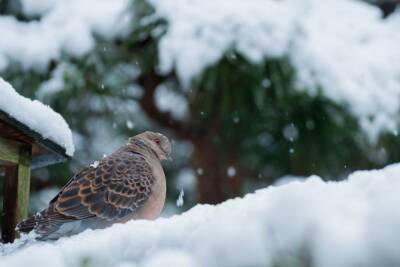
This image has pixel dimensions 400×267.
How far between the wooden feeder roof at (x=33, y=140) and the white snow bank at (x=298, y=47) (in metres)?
1.96

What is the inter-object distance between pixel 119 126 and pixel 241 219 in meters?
4.63

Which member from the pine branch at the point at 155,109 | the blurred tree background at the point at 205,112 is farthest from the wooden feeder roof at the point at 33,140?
the pine branch at the point at 155,109

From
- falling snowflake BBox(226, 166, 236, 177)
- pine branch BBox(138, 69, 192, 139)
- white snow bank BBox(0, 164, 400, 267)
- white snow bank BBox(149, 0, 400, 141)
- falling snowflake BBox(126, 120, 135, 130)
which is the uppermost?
white snow bank BBox(0, 164, 400, 267)

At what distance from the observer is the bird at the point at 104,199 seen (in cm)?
200

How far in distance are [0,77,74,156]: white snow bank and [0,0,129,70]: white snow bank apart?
2293 millimetres

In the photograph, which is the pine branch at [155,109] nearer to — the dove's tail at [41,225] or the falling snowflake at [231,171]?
the falling snowflake at [231,171]

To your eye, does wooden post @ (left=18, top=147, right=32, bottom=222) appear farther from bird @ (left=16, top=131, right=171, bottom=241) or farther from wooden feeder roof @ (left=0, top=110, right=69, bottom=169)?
bird @ (left=16, top=131, right=171, bottom=241)

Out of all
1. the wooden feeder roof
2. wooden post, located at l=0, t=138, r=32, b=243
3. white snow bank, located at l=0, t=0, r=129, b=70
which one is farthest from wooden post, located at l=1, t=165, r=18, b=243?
white snow bank, located at l=0, t=0, r=129, b=70

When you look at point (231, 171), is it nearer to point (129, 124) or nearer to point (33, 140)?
point (129, 124)

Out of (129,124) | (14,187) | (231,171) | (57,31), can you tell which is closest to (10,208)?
(14,187)

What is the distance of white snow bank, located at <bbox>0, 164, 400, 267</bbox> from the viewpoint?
688 mm

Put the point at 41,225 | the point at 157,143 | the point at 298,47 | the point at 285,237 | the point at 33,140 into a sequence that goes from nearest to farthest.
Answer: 1. the point at 285,237
2. the point at 41,225
3. the point at 33,140
4. the point at 157,143
5. the point at 298,47

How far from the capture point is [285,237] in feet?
2.50

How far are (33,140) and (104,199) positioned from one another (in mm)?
363
